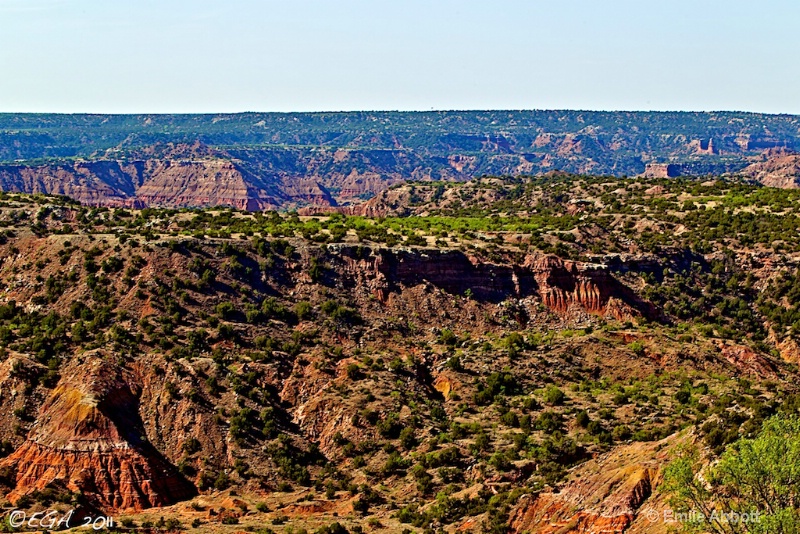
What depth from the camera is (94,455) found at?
186 ft

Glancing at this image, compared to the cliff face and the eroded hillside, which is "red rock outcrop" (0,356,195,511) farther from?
the cliff face

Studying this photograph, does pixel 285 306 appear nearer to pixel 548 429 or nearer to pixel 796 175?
pixel 548 429

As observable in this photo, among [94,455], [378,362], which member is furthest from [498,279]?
[94,455]

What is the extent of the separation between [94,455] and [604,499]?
30536mm

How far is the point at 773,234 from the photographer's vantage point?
90.5 metres

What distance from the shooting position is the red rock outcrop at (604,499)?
41719mm

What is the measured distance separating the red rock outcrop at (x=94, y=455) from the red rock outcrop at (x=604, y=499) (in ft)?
75.1

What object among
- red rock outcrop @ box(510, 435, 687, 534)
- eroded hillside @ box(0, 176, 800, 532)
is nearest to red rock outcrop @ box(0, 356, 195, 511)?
eroded hillside @ box(0, 176, 800, 532)

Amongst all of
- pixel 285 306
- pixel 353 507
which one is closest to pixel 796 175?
pixel 285 306

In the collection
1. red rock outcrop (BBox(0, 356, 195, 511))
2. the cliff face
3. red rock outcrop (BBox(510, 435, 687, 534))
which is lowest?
red rock outcrop (BBox(0, 356, 195, 511))

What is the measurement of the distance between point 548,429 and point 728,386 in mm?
14162

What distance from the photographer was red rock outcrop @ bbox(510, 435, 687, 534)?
41.7 m

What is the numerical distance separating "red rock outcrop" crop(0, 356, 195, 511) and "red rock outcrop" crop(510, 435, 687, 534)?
2289 cm

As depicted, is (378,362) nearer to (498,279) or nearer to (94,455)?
(498,279)
